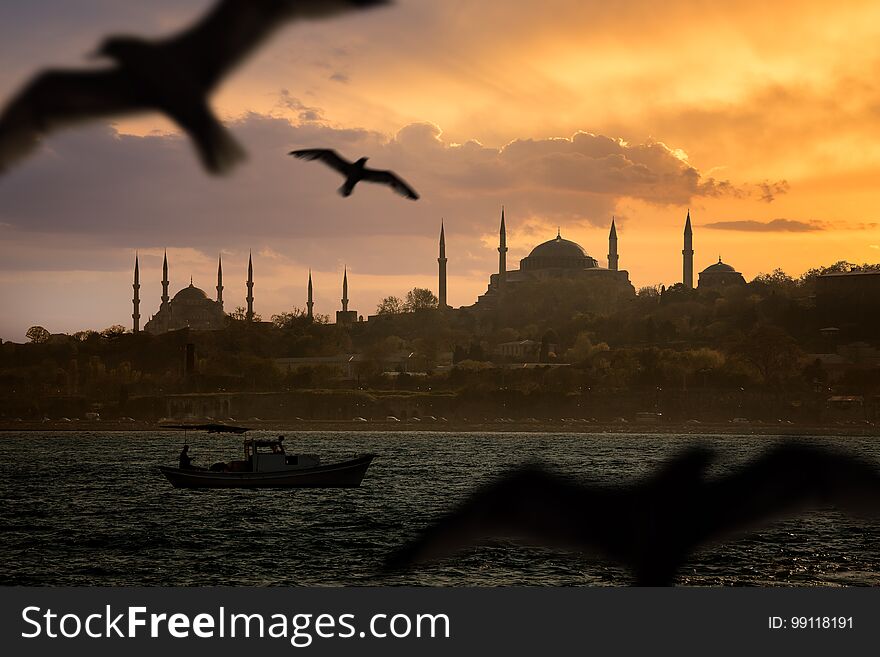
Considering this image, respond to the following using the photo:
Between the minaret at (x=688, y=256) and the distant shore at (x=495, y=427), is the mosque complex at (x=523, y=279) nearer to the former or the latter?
the minaret at (x=688, y=256)

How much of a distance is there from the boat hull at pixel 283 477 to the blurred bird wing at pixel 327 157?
32.4 m

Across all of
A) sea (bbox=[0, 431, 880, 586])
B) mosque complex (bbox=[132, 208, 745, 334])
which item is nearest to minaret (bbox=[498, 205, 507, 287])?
mosque complex (bbox=[132, 208, 745, 334])

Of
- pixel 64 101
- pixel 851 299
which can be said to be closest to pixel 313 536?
pixel 64 101

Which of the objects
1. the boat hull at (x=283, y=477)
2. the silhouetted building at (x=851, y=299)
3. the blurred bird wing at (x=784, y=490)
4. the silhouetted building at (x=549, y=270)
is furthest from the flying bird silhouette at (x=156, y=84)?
the silhouetted building at (x=549, y=270)

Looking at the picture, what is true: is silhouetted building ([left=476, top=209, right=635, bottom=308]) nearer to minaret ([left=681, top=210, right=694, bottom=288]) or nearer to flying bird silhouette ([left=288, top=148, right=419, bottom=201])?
minaret ([left=681, top=210, right=694, bottom=288])

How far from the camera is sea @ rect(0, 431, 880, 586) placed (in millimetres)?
22297

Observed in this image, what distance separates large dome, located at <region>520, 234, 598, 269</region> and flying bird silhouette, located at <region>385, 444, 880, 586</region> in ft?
445

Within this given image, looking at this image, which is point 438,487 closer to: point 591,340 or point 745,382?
point 745,382

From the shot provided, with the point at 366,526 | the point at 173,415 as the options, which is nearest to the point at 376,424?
the point at 173,415

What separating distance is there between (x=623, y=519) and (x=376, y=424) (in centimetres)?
8763

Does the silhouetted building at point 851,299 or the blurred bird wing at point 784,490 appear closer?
the blurred bird wing at point 784,490

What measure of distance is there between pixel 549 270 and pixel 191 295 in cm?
4211

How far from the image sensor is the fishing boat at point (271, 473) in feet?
128

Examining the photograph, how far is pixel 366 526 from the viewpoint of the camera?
31.7 metres
